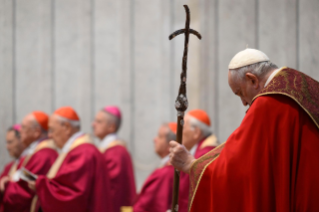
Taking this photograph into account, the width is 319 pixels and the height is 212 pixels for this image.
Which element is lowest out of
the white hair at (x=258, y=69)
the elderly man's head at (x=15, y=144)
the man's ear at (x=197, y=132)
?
the elderly man's head at (x=15, y=144)

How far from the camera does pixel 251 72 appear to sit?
272cm

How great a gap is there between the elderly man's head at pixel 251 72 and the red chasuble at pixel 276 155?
14cm

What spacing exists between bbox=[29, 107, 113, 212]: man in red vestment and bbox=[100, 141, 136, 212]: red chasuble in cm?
140

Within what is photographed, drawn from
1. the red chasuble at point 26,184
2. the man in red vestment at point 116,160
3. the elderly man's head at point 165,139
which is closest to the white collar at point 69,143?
the red chasuble at point 26,184

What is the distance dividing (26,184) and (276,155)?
3691 mm

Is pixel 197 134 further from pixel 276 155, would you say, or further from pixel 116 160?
pixel 276 155

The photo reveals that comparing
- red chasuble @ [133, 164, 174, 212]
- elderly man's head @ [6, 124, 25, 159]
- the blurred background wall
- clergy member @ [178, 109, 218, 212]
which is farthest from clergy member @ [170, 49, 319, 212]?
elderly man's head @ [6, 124, 25, 159]

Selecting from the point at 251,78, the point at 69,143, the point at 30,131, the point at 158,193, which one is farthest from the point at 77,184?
the point at 251,78

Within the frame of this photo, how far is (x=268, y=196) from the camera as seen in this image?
2.45m

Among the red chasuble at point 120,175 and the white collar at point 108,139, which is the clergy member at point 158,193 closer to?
the red chasuble at point 120,175

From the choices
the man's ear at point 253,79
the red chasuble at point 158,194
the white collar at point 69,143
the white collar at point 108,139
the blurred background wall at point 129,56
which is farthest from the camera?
the blurred background wall at point 129,56

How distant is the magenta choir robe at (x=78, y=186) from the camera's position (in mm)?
4582

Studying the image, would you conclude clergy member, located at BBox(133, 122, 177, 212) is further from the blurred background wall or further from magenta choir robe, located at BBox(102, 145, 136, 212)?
the blurred background wall

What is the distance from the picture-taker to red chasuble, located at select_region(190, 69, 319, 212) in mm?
2412
